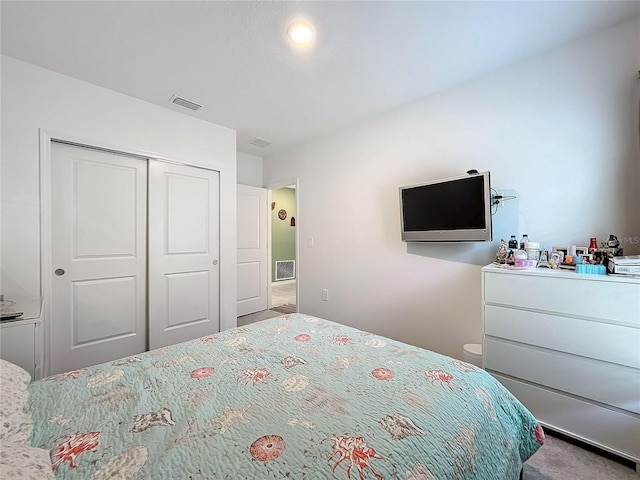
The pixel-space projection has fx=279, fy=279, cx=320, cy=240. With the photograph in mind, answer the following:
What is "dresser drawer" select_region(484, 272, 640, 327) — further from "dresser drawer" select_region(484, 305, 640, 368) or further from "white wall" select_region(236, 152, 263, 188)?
"white wall" select_region(236, 152, 263, 188)

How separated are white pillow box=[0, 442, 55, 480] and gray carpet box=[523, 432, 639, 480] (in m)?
1.97

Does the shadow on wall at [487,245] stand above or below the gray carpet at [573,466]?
above

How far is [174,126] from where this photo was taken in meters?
2.89

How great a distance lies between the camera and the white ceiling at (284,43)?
5.29 feet

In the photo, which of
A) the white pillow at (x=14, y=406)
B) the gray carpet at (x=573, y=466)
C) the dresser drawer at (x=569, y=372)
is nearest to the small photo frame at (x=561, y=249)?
the dresser drawer at (x=569, y=372)

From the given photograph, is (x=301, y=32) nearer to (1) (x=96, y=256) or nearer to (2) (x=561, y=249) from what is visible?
(2) (x=561, y=249)

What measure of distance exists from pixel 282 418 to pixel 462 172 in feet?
7.72

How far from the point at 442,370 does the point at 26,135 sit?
3.16 meters

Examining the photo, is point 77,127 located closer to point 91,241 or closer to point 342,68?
point 91,241

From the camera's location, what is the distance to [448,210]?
7.45 feet

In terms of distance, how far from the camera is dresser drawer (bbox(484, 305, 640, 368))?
144 centimetres

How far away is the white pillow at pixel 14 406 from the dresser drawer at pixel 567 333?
7.29 ft

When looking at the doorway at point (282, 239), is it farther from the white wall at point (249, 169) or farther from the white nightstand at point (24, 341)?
the white nightstand at point (24, 341)

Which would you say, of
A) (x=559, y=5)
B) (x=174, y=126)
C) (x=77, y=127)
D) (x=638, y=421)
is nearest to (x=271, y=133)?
(x=174, y=126)
